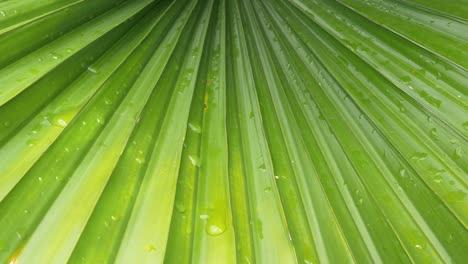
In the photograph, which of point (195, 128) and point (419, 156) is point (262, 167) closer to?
point (195, 128)

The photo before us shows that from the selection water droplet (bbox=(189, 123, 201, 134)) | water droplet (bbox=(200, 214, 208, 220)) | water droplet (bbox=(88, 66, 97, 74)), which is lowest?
water droplet (bbox=(200, 214, 208, 220))

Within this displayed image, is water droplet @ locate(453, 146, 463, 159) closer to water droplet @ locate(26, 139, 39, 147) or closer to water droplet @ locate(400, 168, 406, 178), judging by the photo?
water droplet @ locate(400, 168, 406, 178)

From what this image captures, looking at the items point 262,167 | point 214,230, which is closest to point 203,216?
point 214,230

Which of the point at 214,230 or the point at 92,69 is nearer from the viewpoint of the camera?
the point at 214,230

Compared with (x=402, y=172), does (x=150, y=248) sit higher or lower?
lower

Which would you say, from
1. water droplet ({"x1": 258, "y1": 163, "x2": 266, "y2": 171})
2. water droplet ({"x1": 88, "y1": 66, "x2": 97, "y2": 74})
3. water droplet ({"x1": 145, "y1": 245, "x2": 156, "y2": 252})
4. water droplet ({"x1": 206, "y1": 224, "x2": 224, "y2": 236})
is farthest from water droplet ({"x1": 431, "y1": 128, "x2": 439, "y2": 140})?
water droplet ({"x1": 88, "y1": 66, "x2": 97, "y2": 74})

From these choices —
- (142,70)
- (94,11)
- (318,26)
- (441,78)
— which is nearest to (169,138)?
(142,70)

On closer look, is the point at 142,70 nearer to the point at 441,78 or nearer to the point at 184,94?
the point at 184,94

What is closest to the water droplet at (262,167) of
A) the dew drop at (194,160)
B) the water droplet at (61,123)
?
the dew drop at (194,160)

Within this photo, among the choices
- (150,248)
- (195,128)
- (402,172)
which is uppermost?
(195,128)

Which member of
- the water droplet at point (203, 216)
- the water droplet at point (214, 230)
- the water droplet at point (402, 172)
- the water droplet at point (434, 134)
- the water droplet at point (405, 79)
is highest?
the water droplet at point (405, 79)

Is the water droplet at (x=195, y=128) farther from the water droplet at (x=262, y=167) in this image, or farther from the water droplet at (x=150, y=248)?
the water droplet at (x=150, y=248)
